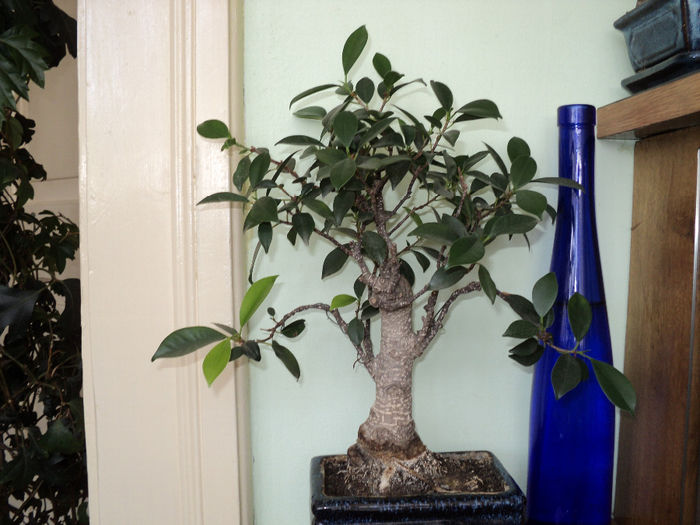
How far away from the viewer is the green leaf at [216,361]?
1.69 feet

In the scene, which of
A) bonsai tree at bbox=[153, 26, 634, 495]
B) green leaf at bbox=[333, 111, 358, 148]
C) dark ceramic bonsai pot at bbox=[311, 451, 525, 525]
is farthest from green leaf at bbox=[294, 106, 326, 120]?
dark ceramic bonsai pot at bbox=[311, 451, 525, 525]

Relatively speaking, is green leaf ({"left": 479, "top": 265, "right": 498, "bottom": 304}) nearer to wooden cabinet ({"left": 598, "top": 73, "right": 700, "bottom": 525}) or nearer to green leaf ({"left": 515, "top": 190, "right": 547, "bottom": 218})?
green leaf ({"left": 515, "top": 190, "right": 547, "bottom": 218})

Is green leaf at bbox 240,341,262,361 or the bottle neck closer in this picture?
green leaf at bbox 240,341,262,361

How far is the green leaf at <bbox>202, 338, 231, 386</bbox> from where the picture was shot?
0.51 m

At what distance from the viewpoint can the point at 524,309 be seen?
0.56 meters

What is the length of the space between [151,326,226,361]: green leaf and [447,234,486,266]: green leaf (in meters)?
0.25

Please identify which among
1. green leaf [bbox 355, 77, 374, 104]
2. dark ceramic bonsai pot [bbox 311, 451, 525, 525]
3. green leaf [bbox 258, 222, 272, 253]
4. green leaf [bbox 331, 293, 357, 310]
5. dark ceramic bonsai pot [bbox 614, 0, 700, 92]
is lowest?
dark ceramic bonsai pot [bbox 311, 451, 525, 525]

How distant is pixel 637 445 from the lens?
0.72m

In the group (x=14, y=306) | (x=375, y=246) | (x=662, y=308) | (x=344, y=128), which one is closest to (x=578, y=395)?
(x=662, y=308)

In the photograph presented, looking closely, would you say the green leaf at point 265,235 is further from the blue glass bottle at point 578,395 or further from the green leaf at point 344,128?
the blue glass bottle at point 578,395

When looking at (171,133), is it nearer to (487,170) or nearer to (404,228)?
(404,228)

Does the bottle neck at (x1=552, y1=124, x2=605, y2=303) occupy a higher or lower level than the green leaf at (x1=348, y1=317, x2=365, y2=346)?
higher

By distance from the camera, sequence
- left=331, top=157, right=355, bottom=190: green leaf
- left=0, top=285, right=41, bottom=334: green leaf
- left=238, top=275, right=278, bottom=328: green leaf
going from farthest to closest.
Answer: left=0, top=285, right=41, bottom=334: green leaf, left=238, top=275, right=278, bottom=328: green leaf, left=331, top=157, right=355, bottom=190: green leaf

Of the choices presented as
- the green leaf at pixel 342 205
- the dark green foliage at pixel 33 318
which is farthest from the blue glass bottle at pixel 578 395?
the dark green foliage at pixel 33 318
